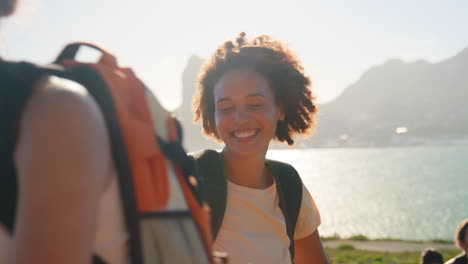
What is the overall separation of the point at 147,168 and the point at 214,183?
1.41m

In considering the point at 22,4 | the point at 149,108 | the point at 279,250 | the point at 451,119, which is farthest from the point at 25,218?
the point at 451,119

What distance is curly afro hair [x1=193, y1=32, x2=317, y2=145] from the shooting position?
8.63ft

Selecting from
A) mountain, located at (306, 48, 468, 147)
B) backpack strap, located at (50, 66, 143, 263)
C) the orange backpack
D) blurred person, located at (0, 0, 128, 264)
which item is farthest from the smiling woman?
mountain, located at (306, 48, 468, 147)

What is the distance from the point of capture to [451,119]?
565ft

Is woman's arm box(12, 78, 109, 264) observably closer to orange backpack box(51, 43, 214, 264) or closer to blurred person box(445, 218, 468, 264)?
orange backpack box(51, 43, 214, 264)

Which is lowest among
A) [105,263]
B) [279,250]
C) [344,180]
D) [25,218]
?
[344,180]

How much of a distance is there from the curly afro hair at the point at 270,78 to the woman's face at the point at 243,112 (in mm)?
97

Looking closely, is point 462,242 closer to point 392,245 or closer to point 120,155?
point 120,155

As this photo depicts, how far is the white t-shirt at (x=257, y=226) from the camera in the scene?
87.2 inches

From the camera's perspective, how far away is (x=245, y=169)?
2.55 m

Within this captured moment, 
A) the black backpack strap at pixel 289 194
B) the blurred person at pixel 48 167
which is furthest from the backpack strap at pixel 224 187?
the blurred person at pixel 48 167

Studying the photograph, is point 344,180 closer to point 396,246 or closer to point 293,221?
point 396,246

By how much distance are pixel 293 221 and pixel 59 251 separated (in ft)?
6.21

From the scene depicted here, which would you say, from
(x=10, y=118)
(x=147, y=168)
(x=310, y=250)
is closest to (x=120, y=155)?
(x=147, y=168)
